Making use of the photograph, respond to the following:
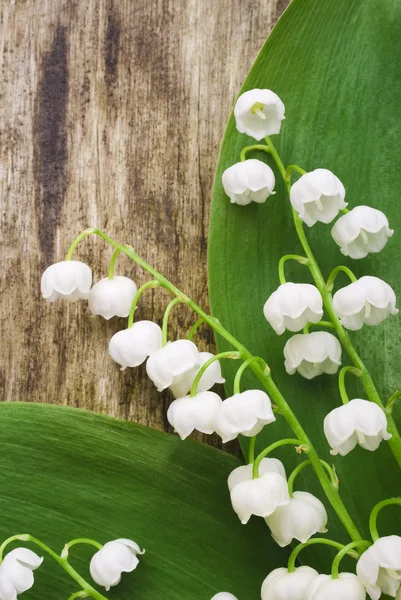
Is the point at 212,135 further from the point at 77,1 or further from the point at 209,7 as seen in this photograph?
the point at 77,1

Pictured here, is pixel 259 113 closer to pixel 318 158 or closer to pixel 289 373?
pixel 318 158

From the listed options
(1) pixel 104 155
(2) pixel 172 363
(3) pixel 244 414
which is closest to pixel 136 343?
(2) pixel 172 363

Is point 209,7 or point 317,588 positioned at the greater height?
point 209,7

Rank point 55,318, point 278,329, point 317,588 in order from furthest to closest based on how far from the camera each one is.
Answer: point 55,318 → point 278,329 → point 317,588

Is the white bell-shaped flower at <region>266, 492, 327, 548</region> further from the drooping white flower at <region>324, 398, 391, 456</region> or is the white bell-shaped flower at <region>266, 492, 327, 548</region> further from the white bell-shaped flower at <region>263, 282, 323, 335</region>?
the white bell-shaped flower at <region>263, 282, 323, 335</region>

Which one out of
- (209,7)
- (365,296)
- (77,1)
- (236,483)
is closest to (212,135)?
(209,7)

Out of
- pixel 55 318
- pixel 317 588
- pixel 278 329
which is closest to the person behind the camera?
pixel 317 588

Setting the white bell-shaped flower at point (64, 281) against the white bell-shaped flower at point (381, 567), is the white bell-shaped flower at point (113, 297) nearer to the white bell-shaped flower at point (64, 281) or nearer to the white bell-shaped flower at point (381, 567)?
the white bell-shaped flower at point (64, 281)
